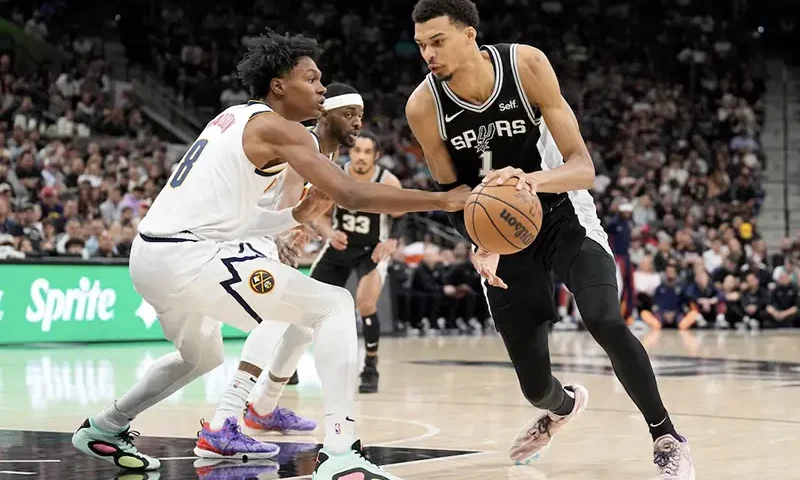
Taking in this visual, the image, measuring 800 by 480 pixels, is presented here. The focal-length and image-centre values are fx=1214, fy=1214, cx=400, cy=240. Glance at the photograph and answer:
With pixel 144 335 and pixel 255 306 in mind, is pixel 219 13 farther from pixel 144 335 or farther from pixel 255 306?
pixel 255 306

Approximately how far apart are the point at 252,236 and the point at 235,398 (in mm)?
1145

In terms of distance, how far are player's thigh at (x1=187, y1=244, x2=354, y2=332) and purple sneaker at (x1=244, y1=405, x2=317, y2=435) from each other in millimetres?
1957

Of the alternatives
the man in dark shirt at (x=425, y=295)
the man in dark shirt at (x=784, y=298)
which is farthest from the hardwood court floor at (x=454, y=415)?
the man in dark shirt at (x=784, y=298)

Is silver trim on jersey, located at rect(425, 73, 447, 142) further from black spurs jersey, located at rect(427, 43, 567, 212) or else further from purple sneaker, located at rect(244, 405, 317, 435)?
purple sneaker, located at rect(244, 405, 317, 435)

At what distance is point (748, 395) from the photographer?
891cm

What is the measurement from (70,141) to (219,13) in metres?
6.46

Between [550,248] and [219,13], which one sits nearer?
[550,248]

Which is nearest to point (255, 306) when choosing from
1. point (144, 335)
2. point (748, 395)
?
point (748, 395)

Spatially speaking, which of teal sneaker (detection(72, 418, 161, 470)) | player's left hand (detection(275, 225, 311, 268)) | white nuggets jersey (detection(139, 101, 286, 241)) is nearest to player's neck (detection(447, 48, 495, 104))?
white nuggets jersey (detection(139, 101, 286, 241))

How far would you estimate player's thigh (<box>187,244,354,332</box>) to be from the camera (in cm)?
511

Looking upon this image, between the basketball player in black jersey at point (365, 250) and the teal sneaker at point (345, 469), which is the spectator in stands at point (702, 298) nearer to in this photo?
the basketball player in black jersey at point (365, 250)

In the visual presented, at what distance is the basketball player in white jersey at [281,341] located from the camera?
616 centimetres

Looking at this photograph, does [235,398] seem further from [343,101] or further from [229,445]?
[343,101]

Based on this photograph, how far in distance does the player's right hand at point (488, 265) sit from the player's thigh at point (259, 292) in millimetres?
651
